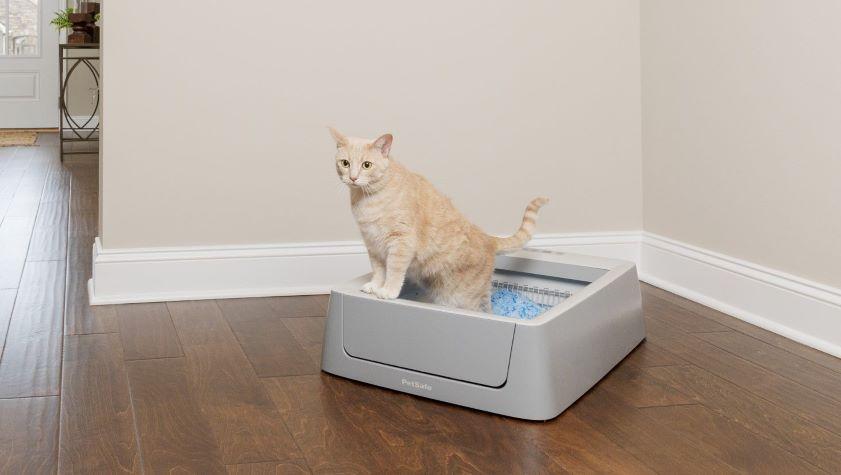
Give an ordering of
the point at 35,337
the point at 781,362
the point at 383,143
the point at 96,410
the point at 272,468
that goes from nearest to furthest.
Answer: the point at 272,468
the point at 96,410
the point at 383,143
the point at 781,362
the point at 35,337

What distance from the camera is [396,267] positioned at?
6.64ft

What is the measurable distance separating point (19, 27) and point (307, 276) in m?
6.71

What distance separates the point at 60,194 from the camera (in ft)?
15.8

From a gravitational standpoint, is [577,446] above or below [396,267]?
below

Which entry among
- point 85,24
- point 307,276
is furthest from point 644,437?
point 85,24

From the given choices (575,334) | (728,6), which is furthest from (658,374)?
(728,6)

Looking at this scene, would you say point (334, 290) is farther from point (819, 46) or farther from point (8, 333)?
point (819, 46)

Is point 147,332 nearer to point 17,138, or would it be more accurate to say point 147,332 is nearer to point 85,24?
point 85,24

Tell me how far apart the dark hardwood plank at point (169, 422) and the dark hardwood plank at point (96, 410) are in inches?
1.0

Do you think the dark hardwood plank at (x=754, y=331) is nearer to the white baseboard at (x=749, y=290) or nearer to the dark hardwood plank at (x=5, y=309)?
the white baseboard at (x=749, y=290)

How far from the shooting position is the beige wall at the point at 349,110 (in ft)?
8.93

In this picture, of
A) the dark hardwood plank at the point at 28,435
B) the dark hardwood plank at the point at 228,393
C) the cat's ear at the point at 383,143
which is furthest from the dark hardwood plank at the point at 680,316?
the dark hardwood plank at the point at 28,435

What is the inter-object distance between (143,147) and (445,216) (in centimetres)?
112

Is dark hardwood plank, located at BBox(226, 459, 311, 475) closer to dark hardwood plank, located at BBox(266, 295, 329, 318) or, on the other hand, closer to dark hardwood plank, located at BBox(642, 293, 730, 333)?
dark hardwood plank, located at BBox(266, 295, 329, 318)
